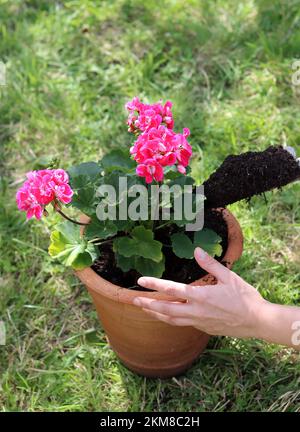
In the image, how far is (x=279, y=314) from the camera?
143 centimetres

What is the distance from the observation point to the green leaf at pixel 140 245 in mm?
1560

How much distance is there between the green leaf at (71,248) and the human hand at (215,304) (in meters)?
0.20

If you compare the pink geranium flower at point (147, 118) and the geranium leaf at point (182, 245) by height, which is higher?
the pink geranium flower at point (147, 118)

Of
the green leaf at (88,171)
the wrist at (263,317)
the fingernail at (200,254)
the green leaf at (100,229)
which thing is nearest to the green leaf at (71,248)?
the green leaf at (100,229)

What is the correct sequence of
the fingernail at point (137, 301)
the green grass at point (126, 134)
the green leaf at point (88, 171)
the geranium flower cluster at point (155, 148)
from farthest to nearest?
1. the green grass at point (126, 134)
2. the green leaf at point (88, 171)
3. the fingernail at point (137, 301)
4. the geranium flower cluster at point (155, 148)

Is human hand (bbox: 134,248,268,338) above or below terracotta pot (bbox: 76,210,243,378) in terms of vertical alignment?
above

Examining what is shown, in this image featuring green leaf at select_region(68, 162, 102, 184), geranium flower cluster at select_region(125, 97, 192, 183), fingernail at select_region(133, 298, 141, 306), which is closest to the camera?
geranium flower cluster at select_region(125, 97, 192, 183)

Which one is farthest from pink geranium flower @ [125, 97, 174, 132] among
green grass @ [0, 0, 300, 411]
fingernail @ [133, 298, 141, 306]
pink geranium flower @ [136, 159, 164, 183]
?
green grass @ [0, 0, 300, 411]

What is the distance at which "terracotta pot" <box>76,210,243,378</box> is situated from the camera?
1600mm

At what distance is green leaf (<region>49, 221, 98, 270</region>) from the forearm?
1.54 ft

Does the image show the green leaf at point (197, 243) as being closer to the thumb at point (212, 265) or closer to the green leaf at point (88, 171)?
the thumb at point (212, 265)

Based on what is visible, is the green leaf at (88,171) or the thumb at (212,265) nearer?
the thumb at (212,265)

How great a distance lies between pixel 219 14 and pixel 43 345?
1.85 metres

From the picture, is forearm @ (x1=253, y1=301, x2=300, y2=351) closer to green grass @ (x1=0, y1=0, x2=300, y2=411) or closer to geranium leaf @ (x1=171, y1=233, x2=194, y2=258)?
geranium leaf @ (x1=171, y1=233, x2=194, y2=258)
